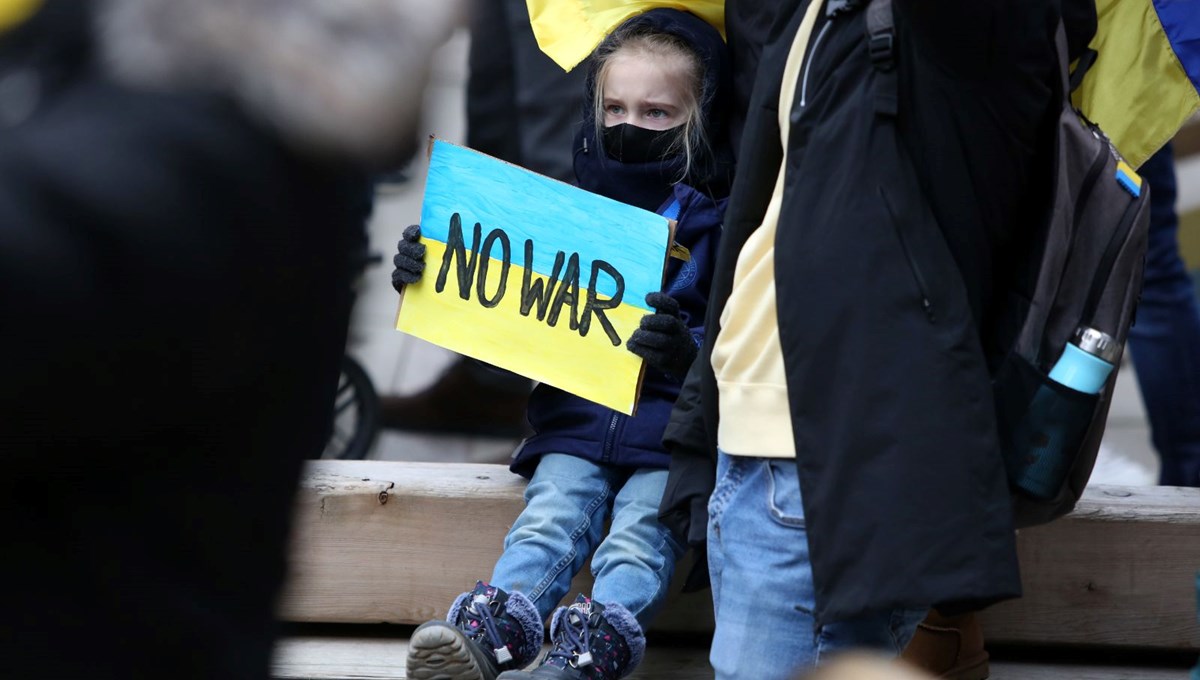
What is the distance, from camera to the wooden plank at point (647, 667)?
2.80 m

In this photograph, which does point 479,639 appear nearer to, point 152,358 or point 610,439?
point 610,439

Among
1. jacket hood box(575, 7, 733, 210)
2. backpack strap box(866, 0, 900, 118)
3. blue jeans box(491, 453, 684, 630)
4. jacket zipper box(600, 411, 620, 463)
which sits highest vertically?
jacket hood box(575, 7, 733, 210)

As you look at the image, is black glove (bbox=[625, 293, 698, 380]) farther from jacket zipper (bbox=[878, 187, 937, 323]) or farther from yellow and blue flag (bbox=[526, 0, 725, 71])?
jacket zipper (bbox=[878, 187, 937, 323])

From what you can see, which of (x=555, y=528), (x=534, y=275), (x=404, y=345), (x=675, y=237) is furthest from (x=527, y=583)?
(x=404, y=345)

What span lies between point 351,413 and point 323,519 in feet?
5.05

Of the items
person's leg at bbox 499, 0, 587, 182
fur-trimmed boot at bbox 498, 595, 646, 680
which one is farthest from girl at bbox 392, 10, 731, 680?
person's leg at bbox 499, 0, 587, 182

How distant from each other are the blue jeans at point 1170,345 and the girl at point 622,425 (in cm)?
116

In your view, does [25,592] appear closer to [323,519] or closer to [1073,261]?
[1073,261]

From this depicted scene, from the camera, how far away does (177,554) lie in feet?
3.16

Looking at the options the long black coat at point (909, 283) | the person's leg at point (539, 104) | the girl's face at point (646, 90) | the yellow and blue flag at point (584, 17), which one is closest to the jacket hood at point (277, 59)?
the long black coat at point (909, 283)

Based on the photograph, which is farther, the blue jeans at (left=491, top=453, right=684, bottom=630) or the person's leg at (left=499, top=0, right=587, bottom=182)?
the person's leg at (left=499, top=0, right=587, bottom=182)

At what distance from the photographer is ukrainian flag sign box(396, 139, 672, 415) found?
8.86 feet

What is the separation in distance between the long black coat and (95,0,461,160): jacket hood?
104 centimetres

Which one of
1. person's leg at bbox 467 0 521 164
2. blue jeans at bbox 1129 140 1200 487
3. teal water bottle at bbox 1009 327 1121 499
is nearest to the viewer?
teal water bottle at bbox 1009 327 1121 499
